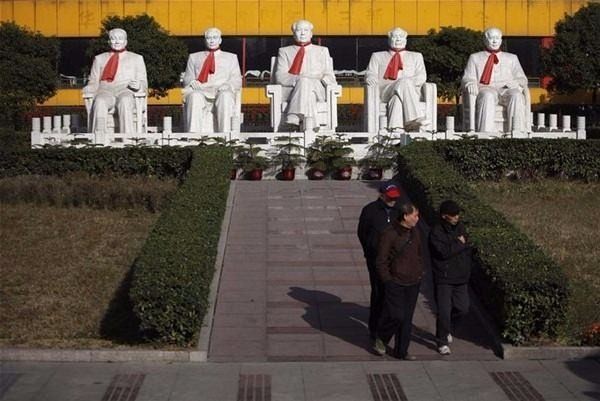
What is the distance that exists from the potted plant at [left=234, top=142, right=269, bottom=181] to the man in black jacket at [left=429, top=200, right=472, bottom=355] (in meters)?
7.93

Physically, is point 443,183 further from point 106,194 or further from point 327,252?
point 106,194

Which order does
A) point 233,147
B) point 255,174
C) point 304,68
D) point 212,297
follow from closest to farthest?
1. point 212,297
2. point 255,174
3. point 233,147
4. point 304,68

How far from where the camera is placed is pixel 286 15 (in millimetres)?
36281

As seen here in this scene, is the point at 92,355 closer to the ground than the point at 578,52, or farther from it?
closer to the ground

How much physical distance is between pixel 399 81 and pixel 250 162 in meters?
3.34

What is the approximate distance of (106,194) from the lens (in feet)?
48.3

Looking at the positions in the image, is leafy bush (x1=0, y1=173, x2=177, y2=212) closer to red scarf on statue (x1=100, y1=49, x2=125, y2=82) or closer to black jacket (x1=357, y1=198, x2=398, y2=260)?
red scarf on statue (x1=100, y1=49, x2=125, y2=82)

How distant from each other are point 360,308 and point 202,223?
1833mm

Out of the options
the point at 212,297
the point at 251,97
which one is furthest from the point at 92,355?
the point at 251,97

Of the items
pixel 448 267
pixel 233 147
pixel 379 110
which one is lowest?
pixel 448 267

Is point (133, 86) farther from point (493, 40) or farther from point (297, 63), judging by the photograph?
point (493, 40)

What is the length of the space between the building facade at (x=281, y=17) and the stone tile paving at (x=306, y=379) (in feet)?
91.4

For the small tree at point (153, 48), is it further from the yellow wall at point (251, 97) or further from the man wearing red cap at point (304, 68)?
the man wearing red cap at point (304, 68)

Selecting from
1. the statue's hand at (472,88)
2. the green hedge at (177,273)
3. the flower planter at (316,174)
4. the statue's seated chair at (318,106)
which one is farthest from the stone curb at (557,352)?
the statue's hand at (472,88)
